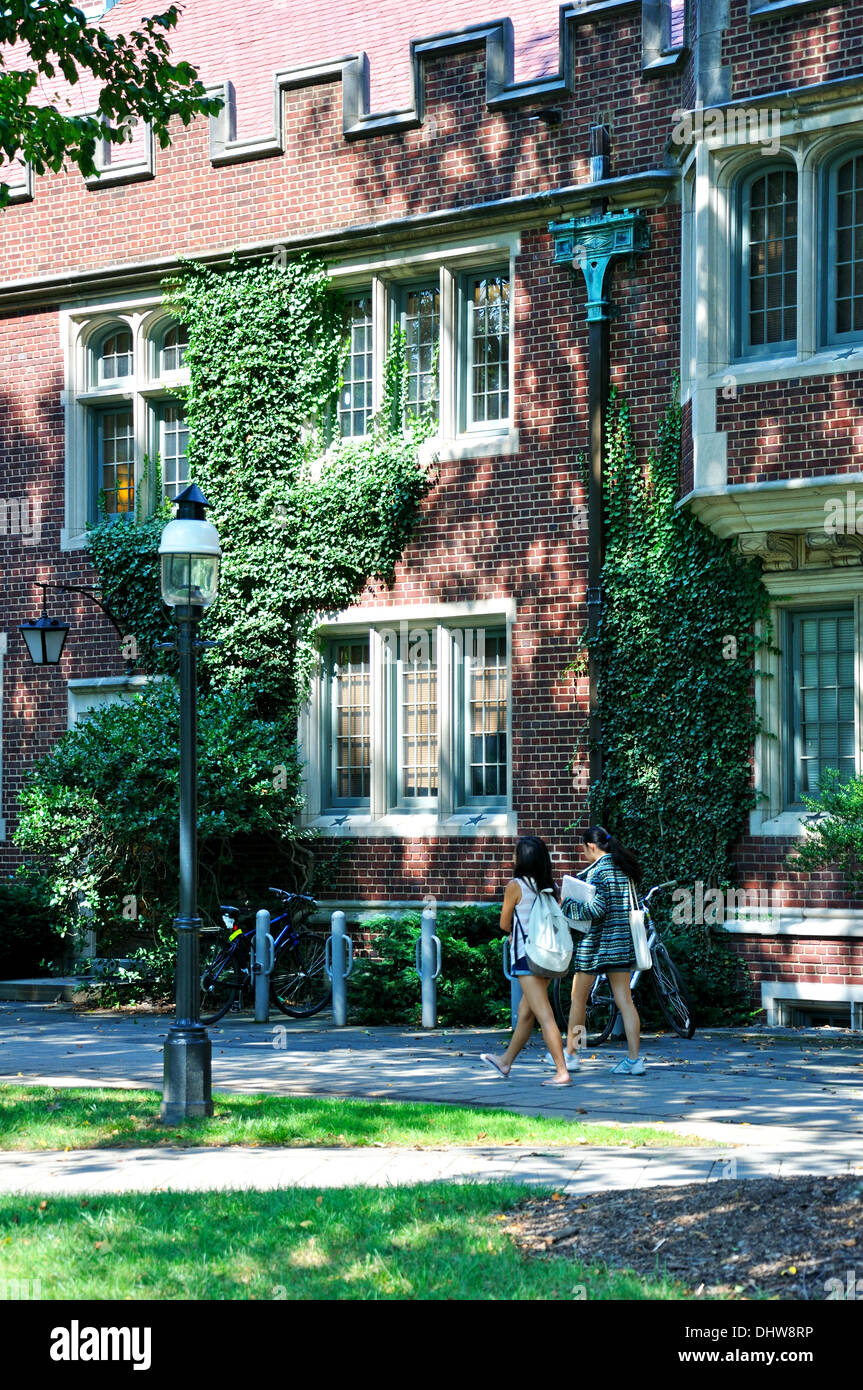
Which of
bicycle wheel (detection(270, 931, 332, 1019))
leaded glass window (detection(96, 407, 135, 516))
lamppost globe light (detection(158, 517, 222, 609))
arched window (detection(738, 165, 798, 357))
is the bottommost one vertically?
bicycle wheel (detection(270, 931, 332, 1019))

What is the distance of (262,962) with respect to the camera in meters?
15.8

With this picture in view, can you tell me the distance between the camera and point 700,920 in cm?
1499

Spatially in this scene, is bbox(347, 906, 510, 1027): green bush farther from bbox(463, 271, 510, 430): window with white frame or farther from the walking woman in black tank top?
bbox(463, 271, 510, 430): window with white frame

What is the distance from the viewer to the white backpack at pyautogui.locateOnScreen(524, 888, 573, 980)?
11.0 metres

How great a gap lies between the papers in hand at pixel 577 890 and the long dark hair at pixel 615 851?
1.21 feet

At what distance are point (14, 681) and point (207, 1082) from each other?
35.5 feet

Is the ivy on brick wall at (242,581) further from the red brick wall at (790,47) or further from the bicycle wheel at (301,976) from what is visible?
the red brick wall at (790,47)

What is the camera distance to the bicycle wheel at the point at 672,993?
1352 cm

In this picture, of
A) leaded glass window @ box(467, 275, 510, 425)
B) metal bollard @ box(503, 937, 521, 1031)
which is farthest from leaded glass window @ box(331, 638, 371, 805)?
metal bollard @ box(503, 937, 521, 1031)

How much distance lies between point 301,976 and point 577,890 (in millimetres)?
5191

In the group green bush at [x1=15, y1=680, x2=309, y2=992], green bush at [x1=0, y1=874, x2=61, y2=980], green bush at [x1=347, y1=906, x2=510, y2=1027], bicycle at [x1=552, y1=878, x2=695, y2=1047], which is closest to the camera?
bicycle at [x1=552, y1=878, x2=695, y2=1047]

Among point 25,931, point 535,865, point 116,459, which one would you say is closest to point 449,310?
point 116,459
